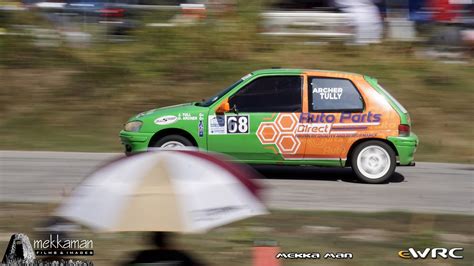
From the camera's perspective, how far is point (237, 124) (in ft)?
38.6

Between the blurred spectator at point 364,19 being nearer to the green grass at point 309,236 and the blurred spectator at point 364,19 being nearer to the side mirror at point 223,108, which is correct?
the side mirror at point 223,108

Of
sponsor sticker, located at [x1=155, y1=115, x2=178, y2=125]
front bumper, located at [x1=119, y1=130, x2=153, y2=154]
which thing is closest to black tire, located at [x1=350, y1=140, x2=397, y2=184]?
sponsor sticker, located at [x1=155, y1=115, x2=178, y2=125]

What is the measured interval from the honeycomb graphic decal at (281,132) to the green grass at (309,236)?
7.14 feet

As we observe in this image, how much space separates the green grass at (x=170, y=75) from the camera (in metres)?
16.4

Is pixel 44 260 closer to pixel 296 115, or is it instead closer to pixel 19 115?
pixel 296 115

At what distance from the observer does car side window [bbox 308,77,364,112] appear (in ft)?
38.7

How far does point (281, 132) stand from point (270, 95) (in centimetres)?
56

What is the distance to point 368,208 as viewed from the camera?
403 inches

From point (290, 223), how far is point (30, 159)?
612 cm

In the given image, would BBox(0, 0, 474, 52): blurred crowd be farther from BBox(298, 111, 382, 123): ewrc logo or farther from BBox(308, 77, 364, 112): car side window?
BBox(298, 111, 382, 123): ewrc logo

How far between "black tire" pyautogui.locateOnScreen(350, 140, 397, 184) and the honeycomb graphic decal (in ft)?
2.77

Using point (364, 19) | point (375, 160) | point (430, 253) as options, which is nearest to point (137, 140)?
point (375, 160)

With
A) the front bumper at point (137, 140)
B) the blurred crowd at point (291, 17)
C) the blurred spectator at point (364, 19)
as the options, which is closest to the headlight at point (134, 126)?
the front bumper at point (137, 140)

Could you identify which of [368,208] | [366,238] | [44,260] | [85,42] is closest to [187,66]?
[85,42]
